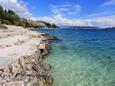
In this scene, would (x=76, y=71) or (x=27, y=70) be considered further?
Result: (x=76, y=71)

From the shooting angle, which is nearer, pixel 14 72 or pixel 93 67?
pixel 14 72

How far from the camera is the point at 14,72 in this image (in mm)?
13398

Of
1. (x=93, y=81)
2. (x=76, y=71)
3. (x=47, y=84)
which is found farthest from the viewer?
(x=76, y=71)

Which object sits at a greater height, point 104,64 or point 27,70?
point 27,70

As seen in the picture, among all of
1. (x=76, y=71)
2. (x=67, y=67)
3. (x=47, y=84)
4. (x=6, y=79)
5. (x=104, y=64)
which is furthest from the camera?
(x=104, y=64)

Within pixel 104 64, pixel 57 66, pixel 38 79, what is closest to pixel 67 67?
pixel 57 66

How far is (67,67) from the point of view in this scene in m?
21.5

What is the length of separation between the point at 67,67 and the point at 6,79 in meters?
10.2

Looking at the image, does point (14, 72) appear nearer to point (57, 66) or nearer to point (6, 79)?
point (6, 79)

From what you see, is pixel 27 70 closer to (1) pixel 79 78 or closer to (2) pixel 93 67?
(1) pixel 79 78

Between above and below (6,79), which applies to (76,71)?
below

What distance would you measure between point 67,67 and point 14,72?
9.11 metres

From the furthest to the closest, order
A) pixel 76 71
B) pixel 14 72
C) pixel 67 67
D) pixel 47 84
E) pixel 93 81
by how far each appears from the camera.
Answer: pixel 67 67
pixel 76 71
pixel 93 81
pixel 47 84
pixel 14 72

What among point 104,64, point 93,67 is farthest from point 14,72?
point 104,64
